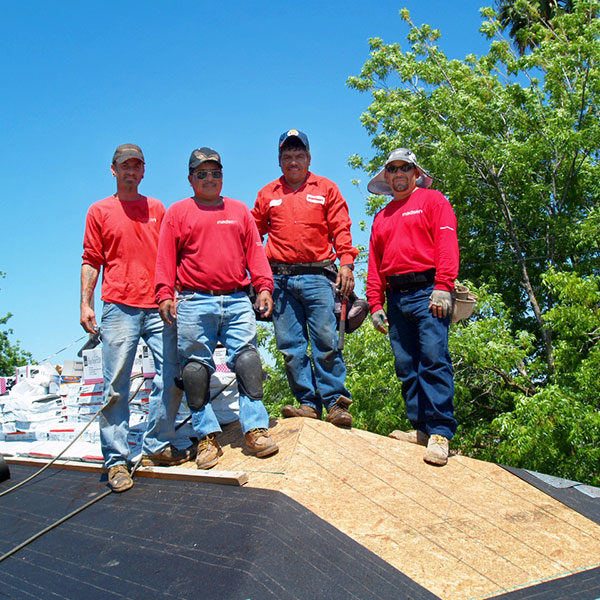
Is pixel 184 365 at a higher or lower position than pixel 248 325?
lower

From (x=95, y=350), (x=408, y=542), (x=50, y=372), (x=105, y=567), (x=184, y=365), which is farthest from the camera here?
(x=50, y=372)

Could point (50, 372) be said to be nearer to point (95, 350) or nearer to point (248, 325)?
point (95, 350)

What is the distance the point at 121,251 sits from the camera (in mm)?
4012

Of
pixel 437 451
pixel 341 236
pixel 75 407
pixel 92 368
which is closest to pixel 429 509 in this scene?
pixel 437 451

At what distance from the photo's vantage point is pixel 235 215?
159 inches

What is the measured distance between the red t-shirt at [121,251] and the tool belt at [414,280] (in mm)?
1812

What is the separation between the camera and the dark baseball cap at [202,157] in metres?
3.91

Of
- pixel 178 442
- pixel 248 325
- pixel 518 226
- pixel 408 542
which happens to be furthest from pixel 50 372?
pixel 518 226

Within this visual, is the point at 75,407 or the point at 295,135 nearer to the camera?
the point at 295,135

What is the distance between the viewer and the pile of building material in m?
4.77

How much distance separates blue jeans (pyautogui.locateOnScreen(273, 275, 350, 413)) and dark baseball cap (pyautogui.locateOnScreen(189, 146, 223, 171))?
1.04 meters

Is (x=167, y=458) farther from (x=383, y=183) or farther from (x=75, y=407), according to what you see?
(x=383, y=183)

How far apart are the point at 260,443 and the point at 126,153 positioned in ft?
7.54

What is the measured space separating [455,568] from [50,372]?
6.19 m
